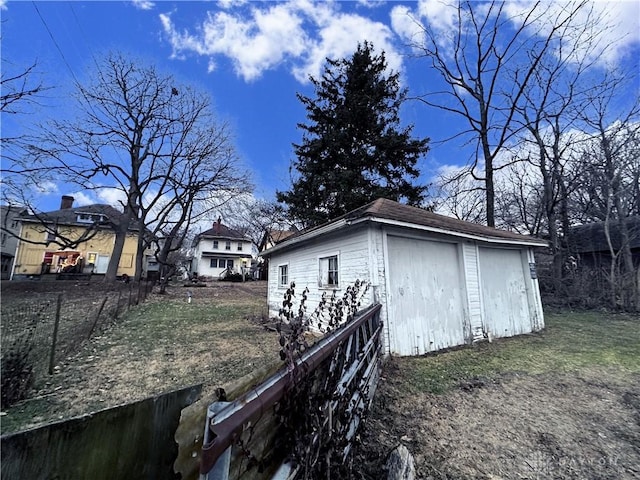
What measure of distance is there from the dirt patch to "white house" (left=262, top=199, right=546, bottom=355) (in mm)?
1660

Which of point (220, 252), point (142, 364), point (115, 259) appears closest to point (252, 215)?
point (115, 259)

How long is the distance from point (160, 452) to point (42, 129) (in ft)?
62.4

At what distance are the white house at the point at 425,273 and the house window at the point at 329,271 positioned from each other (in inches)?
1.0

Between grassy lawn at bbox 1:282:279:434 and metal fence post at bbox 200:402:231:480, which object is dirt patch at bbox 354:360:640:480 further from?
grassy lawn at bbox 1:282:279:434

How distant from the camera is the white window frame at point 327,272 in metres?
6.68

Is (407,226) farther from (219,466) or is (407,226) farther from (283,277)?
(283,277)

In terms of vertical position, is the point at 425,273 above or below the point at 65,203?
below

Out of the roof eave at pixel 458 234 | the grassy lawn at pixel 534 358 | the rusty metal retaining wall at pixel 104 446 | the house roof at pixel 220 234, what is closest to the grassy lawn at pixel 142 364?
the grassy lawn at pixel 534 358

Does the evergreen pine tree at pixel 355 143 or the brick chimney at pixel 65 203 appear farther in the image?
the brick chimney at pixel 65 203

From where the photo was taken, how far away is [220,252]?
120 feet

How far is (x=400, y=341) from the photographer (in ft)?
17.5

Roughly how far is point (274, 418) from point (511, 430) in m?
3.05

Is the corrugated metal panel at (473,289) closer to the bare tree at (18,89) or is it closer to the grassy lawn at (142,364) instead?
the grassy lawn at (142,364)

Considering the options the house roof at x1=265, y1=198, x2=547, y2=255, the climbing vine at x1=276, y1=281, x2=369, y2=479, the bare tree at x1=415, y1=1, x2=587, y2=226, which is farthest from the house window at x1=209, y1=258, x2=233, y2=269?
the climbing vine at x1=276, y1=281, x2=369, y2=479
